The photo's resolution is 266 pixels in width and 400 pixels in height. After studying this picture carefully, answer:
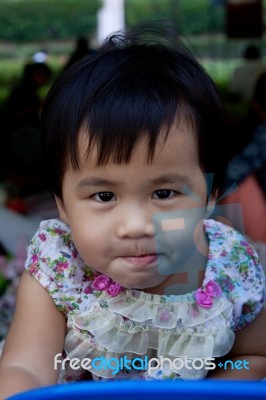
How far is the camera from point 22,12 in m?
6.38

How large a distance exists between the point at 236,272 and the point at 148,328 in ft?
0.56

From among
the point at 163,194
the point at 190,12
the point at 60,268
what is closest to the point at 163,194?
the point at 163,194

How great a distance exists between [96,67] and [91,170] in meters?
0.16

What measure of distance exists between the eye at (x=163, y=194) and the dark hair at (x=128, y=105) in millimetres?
46

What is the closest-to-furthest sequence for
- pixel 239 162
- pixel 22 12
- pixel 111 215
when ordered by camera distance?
pixel 111 215
pixel 239 162
pixel 22 12

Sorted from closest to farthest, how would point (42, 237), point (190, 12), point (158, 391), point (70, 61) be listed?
point (158, 391), point (42, 237), point (70, 61), point (190, 12)

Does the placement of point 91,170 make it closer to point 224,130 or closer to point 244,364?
point 224,130

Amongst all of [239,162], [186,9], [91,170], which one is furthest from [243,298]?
[186,9]

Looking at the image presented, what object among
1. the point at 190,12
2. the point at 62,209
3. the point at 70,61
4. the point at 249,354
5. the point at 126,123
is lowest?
the point at 249,354

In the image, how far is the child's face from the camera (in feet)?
2.48

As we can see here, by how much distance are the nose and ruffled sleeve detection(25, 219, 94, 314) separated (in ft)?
0.59

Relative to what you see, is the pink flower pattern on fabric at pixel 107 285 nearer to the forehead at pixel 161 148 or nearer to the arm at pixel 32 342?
the arm at pixel 32 342

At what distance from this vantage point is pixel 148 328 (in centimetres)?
87

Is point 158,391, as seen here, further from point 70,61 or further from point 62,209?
point 70,61
